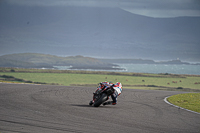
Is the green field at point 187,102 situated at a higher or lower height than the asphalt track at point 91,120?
higher

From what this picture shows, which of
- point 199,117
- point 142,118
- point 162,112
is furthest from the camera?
point 162,112

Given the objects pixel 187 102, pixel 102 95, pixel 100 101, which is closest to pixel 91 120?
pixel 100 101

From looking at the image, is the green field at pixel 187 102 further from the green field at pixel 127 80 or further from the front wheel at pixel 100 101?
the green field at pixel 127 80

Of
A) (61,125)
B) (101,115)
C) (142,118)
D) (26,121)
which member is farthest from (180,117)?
(26,121)

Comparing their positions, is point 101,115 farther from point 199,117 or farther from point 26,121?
point 199,117

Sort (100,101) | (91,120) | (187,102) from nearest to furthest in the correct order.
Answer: (91,120) → (100,101) → (187,102)

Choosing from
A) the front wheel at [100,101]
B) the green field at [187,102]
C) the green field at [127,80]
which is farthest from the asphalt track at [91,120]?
the green field at [127,80]

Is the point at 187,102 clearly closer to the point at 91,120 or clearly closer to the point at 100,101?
the point at 100,101

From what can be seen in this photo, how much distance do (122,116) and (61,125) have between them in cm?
339

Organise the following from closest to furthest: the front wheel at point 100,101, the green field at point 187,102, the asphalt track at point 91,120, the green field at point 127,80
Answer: the asphalt track at point 91,120
the front wheel at point 100,101
the green field at point 187,102
the green field at point 127,80

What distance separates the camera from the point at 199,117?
14.4 metres

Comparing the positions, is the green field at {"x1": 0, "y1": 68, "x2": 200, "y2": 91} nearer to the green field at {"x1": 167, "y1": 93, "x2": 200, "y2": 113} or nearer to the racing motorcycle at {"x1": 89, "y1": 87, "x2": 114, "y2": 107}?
the green field at {"x1": 167, "y1": 93, "x2": 200, "y2": 113}

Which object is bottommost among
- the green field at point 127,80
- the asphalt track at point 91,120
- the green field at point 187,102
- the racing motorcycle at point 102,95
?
the asphalt track at point 91,120

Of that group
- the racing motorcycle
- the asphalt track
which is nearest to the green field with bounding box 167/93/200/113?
the asphalt track
